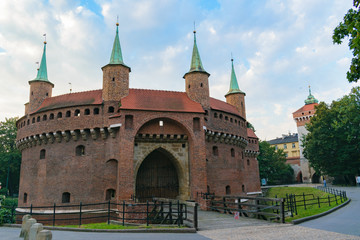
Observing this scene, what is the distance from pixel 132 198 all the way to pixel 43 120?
1179 cm

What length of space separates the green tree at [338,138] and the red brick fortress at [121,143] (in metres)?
20.1

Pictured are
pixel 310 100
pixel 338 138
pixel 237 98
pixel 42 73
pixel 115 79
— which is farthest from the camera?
pixel 310 100

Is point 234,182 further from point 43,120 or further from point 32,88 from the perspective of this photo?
point 32,88

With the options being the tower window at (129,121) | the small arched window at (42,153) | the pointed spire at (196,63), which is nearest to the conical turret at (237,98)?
the pointed spire at (196,63)

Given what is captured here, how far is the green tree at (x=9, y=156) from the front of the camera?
153 ft

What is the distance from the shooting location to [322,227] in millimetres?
12031

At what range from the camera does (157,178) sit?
26.2 m

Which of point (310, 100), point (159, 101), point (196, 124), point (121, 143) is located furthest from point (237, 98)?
point (310, 100)

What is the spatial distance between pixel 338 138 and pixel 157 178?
92.8 ft

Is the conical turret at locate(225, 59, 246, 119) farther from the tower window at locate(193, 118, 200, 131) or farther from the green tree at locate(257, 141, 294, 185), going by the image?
the green tree at locate(257, 141, 294, 185)

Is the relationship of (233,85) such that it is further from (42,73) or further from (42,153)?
(42,153)

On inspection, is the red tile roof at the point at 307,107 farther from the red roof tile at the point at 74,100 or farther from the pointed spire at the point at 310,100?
the red roof tile at the point at 74,100

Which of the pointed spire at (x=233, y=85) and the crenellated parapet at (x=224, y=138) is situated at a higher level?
the pointed spire at (x=233, y=85)

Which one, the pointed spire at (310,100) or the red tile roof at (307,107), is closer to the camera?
the red tile roof at (307,107)
